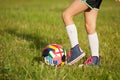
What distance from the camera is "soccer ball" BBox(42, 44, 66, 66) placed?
20.5 ft

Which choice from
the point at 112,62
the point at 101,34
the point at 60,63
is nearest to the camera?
the point at 60,63

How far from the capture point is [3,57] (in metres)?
6.55

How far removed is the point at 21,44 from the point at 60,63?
100 inches

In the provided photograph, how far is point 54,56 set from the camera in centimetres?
632

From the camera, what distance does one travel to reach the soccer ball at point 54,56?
6.26 meters

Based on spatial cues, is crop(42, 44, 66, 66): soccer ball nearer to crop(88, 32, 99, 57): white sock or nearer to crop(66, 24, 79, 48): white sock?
crop(66, 24, 79, 48): white sock

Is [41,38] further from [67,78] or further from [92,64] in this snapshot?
[67,78]

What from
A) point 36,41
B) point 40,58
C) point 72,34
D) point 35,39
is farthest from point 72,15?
point 35,39

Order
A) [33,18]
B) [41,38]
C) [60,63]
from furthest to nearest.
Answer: [33,18] → [41,38] → [60,63]

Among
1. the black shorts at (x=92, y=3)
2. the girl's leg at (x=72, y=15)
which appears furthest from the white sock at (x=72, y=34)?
the black shorts at (x=92, y=3)

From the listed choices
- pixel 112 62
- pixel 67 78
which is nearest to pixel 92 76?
pixel 67 78

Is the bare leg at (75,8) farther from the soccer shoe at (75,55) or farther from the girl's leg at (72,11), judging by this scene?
the soccer shoe at (75,55)

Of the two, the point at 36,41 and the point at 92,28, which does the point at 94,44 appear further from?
the point at 36,41

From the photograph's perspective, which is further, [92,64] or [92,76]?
[92,64]
